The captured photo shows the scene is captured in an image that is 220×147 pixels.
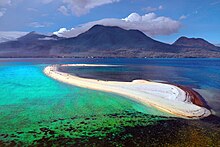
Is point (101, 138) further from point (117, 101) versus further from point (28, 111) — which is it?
point (117, 101)

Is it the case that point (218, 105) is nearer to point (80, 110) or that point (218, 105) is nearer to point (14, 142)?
point (80, 110)

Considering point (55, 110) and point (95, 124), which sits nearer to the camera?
point (95, 124)

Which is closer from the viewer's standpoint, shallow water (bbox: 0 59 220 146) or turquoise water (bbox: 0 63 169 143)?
shallow water (bbox: 0 59 220 146)

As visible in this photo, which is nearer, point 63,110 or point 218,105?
point 63,110

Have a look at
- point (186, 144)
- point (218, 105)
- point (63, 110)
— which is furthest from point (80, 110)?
point (218, 105)

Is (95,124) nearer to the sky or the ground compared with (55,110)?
nearer to the sky

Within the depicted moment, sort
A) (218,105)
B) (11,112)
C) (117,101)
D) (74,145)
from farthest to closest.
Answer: (117,101) < (218,105) < (11,112) < (74,145)

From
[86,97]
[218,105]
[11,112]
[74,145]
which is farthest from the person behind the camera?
[86,97]

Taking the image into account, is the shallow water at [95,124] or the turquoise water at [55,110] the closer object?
the shallow water at [95,124]

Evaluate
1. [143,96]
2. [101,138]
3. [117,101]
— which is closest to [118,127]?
[101,138]
